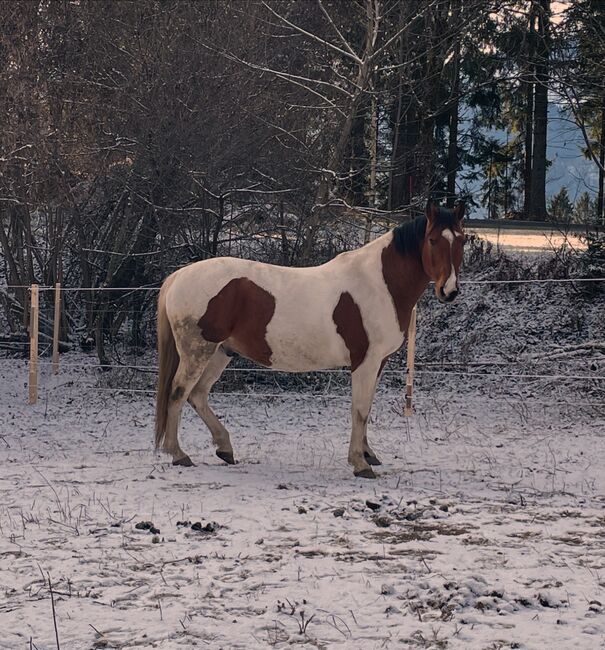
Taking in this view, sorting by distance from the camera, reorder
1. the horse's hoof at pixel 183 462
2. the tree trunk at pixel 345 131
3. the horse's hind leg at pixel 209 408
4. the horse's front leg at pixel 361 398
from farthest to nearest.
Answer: the tree trunk at pixel 345 131, the horse's hind leg at pixel 209 408, the horse's hoof at pixel 183 462, the horse's front leg at pixel 361 398

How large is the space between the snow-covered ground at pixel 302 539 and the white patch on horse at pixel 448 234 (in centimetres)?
194

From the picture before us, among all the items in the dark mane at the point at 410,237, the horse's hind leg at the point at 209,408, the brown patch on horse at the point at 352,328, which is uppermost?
the dark mane at the point at 410,237

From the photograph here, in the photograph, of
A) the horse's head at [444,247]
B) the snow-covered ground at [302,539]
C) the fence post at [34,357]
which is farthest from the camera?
the fence post at [34,357]

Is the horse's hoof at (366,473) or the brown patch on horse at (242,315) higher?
the brown patch on horse at (242,315)

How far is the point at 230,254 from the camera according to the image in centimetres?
1280

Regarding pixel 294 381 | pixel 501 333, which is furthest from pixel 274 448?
pixel 501 333

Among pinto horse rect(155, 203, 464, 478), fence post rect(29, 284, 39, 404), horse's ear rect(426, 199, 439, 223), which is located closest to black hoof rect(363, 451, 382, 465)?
pinto horse rect(155, 203, 464, 478)

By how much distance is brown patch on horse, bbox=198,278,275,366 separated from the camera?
748cm

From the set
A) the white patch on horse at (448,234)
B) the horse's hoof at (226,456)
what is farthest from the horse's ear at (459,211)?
the horse's hoof at (226,456)

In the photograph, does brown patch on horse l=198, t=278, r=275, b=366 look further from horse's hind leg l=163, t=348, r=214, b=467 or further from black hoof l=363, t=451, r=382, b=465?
black hoof l=363, t=451, r=382, b=465

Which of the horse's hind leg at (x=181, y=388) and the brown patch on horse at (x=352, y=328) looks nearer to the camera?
the brown patch on horse at (x=352, y=328)

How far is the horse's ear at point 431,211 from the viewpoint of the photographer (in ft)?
23.4

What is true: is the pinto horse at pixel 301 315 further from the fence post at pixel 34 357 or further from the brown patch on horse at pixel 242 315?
the fence post at pixel 34 357

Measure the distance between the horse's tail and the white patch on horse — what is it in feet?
7.96
